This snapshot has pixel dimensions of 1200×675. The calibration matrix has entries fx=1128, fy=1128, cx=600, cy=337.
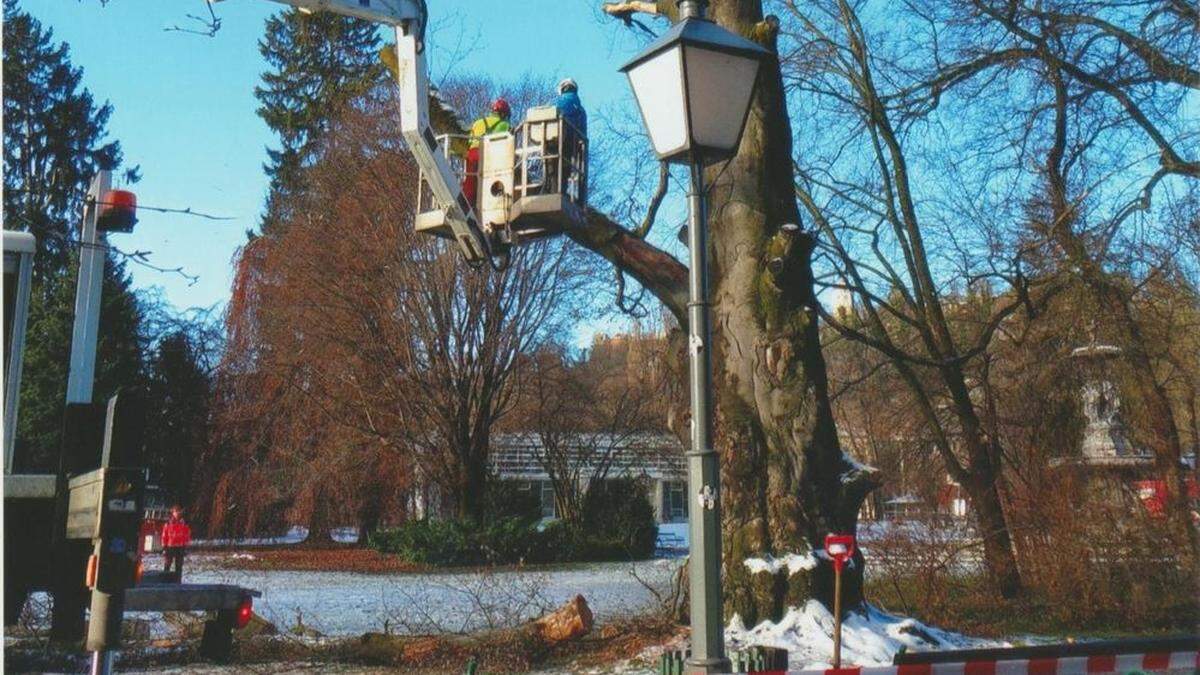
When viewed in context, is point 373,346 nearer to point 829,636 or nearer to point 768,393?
point 768,393

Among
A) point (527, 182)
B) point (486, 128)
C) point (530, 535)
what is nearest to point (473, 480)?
point (530, 535)

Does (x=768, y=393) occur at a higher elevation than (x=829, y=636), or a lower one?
higher

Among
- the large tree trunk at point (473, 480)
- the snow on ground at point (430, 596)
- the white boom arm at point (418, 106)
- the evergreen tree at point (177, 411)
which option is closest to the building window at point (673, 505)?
the evergreen tree at point (177, 411)

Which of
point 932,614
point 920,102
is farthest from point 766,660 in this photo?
point 920,102

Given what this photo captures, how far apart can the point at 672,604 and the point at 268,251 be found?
2539 cm

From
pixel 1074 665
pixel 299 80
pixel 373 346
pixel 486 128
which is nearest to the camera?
pixel 1074 665

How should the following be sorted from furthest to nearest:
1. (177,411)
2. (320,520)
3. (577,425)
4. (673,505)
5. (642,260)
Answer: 1. (673,505)
2. (177,411)
3. (577,425)
4. (320,520)
5. (642,260)

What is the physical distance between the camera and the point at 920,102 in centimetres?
1950

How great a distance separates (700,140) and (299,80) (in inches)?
1701

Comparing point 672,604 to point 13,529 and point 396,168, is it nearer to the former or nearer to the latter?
point 13,529

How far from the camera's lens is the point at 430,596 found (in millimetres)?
18984

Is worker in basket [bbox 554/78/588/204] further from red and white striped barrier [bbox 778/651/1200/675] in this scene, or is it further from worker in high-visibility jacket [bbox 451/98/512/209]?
red and white striped barrier [bbox 778/651/1200/675]

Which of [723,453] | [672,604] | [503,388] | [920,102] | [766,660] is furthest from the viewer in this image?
[503,388]

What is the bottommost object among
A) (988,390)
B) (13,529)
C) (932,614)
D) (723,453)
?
(932,614)
